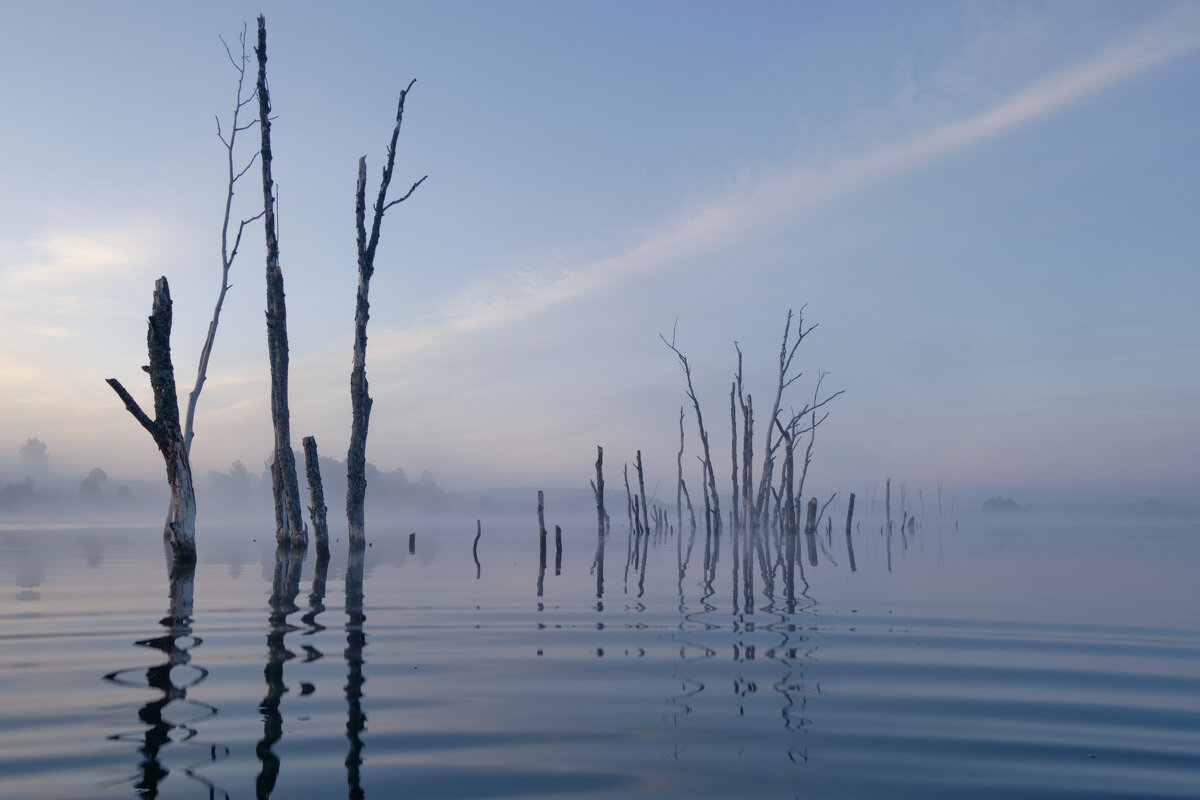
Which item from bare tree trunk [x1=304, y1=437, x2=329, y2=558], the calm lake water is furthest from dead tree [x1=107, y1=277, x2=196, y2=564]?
the calm lake water

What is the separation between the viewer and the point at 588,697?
4020 mm

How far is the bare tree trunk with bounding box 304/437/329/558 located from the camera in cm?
1603

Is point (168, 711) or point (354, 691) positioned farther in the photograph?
point (354, 691)

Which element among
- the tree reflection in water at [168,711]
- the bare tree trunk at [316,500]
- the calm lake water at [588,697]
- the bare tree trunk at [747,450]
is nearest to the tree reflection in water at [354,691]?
the calm lake water at [588,697]

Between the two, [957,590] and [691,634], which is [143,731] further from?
[957,590]

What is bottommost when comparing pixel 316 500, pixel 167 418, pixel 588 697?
pixel 588 697

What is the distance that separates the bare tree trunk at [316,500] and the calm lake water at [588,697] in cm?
714

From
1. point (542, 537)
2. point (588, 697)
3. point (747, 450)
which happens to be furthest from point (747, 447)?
point (588, 697)

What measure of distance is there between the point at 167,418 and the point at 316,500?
5121mm

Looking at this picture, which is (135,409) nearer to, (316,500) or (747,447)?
(316,500)

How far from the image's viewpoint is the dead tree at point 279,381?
1722cm

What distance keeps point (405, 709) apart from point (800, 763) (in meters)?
1.80

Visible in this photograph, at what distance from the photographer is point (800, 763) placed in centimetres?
295

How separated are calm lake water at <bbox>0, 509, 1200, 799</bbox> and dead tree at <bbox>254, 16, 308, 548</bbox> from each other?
28.0ft
